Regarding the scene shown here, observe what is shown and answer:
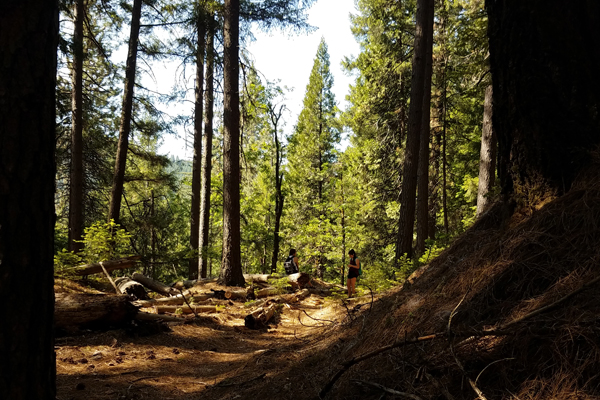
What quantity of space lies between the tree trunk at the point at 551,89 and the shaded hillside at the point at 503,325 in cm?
24

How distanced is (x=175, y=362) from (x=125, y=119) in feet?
30.6

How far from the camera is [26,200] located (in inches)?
76.7

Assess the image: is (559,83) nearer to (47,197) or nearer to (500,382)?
(500,382)

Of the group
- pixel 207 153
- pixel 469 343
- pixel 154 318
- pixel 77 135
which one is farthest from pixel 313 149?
pixel 469 343

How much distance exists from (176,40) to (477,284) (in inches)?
552

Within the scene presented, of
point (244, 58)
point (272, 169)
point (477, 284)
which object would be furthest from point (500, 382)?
point (272, 169)

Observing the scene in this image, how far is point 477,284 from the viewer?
282 centimetres

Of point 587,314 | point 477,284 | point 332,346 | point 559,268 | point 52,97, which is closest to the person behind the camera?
point 587,314

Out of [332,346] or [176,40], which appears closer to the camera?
[332,346]

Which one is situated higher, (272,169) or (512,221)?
(272,169)

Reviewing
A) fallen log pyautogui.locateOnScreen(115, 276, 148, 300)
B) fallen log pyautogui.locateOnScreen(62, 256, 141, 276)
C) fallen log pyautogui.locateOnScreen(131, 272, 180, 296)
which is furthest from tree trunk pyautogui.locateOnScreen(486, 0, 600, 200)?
fallen log pyautogui.locateOnScreen(131, 272, 180, 296)

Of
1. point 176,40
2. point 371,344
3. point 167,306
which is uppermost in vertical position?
point 176,40

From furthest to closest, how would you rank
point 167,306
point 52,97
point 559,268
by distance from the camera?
point 167,306 → point 559,268 → point 52,97

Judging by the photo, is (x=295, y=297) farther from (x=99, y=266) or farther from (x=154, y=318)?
(x=99, y=266)
